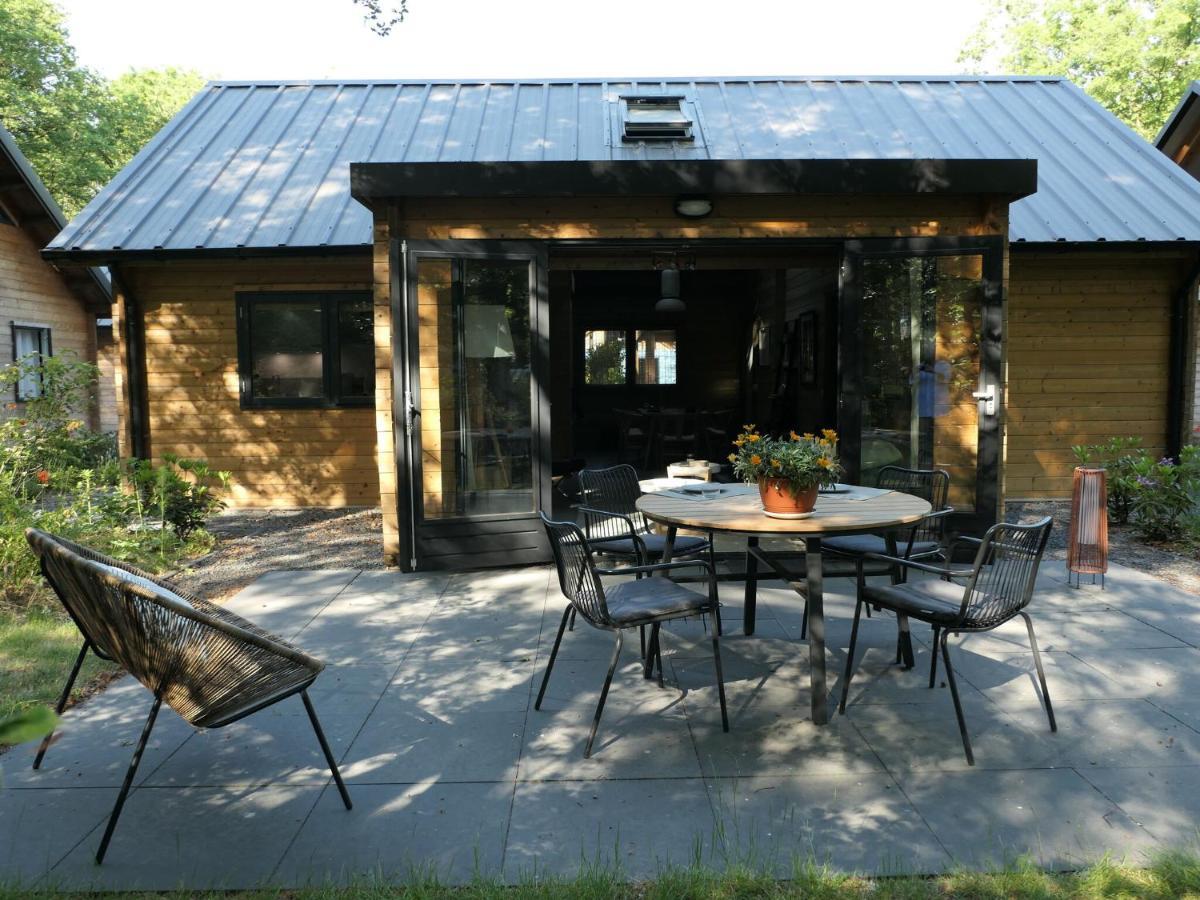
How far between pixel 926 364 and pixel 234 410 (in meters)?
6.52

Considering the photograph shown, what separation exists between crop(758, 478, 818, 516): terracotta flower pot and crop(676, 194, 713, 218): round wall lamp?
113 inches

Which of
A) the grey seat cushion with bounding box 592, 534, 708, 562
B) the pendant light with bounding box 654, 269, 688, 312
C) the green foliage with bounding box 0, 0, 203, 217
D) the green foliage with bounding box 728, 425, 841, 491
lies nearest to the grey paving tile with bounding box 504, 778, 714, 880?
the green foliage with bounding box 728, 425, 841, 491

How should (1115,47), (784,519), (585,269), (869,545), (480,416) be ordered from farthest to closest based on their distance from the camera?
1. (1115,47)
2. (585,269)
3. (480,416)
4. (869,545)
5. (784,519)

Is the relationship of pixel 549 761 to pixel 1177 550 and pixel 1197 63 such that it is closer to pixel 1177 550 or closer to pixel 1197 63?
pixel 1177 550

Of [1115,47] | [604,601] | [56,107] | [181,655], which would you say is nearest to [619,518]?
[604,601]

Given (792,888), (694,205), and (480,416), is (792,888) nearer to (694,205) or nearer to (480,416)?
(480,416)

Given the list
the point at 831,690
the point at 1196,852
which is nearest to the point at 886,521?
the point at 831,690

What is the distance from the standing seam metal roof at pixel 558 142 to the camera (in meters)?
8.13

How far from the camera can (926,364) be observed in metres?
6.02

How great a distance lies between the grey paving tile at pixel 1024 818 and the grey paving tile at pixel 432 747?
1376 millimetres

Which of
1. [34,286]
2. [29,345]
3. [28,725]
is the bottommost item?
[28,725]

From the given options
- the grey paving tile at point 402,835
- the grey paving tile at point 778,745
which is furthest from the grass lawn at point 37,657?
the grey paving tile at point 778,745

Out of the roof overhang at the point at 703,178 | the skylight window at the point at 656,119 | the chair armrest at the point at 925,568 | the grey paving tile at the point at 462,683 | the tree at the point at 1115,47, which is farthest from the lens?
the tree at the point at 1115,47

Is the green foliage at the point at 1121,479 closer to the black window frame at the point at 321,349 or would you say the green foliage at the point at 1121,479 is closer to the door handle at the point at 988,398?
the door handle at the point at 988,398
